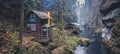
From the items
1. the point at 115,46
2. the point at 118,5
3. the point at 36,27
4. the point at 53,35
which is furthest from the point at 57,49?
the point at 118,5

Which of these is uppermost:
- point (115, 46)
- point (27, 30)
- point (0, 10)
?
point (0, 10)

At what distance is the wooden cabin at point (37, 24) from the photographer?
34.9 m

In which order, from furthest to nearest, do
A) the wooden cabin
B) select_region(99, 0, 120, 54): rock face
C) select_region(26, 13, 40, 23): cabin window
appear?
1. select_region(26, 13, 40, 23): cabin window
2. the wooden cabin
3. select_region(99, 0, 120, 54): rock face

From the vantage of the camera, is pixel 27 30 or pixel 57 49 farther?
pixel 27 30

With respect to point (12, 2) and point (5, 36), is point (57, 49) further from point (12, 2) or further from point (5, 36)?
point (12, 2)

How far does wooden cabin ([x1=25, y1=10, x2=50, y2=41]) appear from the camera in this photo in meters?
34.9

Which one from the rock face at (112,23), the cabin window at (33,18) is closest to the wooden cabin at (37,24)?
the cabin window at (33,18)

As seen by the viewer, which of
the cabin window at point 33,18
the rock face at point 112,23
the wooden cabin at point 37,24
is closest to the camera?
the rock face at point 112,23

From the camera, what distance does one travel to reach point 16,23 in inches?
1468

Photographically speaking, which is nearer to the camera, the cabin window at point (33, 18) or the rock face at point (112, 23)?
the rock face at point (112, 23)

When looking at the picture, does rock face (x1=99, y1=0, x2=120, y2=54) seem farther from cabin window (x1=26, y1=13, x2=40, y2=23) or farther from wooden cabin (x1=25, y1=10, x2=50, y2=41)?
cabin window (x1=26, y1=13, x2=40, y2=23)

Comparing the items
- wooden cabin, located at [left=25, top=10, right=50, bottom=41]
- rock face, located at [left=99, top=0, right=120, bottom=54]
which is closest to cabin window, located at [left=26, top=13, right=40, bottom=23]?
wooden cabin, located at [left=25, top=10, right=50, bottom=41]

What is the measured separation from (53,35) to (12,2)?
11.1 meters

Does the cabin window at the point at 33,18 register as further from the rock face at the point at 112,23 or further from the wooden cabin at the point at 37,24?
the rock face at the point at 112,23
